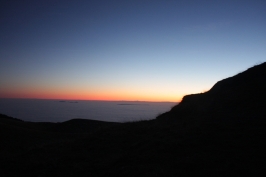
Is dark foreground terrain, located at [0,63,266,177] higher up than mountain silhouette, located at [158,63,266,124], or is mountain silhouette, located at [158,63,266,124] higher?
mountain silhouette, located at [158,63,266,124]

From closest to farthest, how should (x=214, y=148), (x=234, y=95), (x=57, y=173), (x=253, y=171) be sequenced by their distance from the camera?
1. (x=253, y=171)
2. (x=57, y=173)
3. (x=214, y=148)
4. (x=234, y=95)

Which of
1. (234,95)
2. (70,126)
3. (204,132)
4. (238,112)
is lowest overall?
(70,126)

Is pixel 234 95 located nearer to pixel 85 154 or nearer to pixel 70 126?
pixel 85 154

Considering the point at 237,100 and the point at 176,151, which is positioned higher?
the point at 237,100

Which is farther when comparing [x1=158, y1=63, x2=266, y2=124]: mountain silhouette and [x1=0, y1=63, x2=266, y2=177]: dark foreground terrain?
[x1=158, y1=63, x2=266, y2=124]: mountain silhouette

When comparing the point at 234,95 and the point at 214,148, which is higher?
the point at 234,95

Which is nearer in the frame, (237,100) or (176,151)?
(176,151)

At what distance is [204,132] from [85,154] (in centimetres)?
615

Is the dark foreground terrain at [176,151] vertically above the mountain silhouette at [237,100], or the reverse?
the mountain silhouette at [237,100]

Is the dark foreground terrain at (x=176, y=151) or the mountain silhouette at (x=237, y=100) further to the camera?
the mountain silhouette at (x=237, y=100)

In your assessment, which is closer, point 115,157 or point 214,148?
point 214,148

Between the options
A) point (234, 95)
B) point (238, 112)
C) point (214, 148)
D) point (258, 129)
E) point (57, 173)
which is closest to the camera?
point (57, 173)

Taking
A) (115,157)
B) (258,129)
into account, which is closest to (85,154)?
(115,157)

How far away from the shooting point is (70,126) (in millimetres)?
30594
